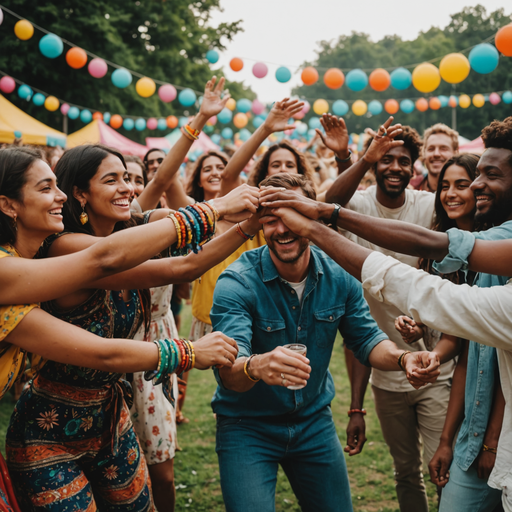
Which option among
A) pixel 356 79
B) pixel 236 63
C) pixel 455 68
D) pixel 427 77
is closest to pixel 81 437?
pixel 455 68

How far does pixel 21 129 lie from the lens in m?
11.9

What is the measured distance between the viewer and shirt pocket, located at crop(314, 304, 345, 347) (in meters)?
3.06

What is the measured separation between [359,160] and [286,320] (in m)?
1.53

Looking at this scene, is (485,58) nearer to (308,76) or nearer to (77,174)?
(308,76)

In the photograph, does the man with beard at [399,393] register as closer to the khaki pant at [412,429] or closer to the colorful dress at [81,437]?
the khaki pant at [412,429]

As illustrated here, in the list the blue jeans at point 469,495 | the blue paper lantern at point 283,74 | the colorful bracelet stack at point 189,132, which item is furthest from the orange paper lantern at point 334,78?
the blue jeans at point 469,495

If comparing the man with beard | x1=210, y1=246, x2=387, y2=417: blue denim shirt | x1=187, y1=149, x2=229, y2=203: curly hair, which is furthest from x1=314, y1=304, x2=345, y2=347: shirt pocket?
x1=187, y1=149, x2=229, y2=203: curly hair

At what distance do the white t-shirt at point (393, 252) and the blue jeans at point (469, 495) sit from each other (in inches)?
44.3

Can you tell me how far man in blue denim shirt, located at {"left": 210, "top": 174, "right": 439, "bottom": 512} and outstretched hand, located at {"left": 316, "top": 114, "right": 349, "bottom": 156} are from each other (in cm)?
135

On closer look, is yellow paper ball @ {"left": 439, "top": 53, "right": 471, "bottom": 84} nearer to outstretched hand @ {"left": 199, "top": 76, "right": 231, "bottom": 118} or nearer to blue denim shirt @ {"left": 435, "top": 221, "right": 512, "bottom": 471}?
outstretched hand @ {"left": 199, "top": 76, "right": 231, "bottom": 118}

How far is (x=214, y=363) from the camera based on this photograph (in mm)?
2387

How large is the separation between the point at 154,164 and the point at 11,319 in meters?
4.48

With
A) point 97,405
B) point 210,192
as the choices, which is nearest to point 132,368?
point 97,405

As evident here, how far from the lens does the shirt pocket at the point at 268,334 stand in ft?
9.78
